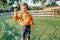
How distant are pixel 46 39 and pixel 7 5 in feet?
4.30

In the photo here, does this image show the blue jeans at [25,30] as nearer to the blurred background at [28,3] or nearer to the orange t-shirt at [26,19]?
the orange t-shirt at [26,19]

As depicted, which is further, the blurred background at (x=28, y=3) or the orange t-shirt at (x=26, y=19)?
the blurred background at (x=28, y=3)

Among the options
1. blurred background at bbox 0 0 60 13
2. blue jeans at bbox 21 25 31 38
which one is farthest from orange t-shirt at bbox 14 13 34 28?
blurred background at bbox 0 0 60 13

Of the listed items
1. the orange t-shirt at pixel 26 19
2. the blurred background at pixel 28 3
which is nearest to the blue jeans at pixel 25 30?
the orange t-shirt at pixel 26 19

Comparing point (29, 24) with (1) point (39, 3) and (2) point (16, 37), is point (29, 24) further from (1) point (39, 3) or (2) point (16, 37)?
(1) point (39, 3)

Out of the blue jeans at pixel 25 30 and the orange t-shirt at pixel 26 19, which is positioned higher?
the orange t-shirt at pixel 26 19

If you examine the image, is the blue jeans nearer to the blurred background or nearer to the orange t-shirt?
the orange t-shirt

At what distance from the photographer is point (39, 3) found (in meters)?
4.39

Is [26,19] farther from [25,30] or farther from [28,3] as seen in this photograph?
[28,3]

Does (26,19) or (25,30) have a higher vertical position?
(26,19)

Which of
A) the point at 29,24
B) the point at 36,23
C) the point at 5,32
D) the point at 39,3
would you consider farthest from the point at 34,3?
the point at 29,24

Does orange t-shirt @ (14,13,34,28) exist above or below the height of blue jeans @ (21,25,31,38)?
above

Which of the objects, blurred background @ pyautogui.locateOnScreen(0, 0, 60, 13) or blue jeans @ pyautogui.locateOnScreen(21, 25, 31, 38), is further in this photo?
blurred background @ pyautogui.locateOnScreen(0, 0, 60, 13)

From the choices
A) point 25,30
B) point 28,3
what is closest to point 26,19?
point 25,30
